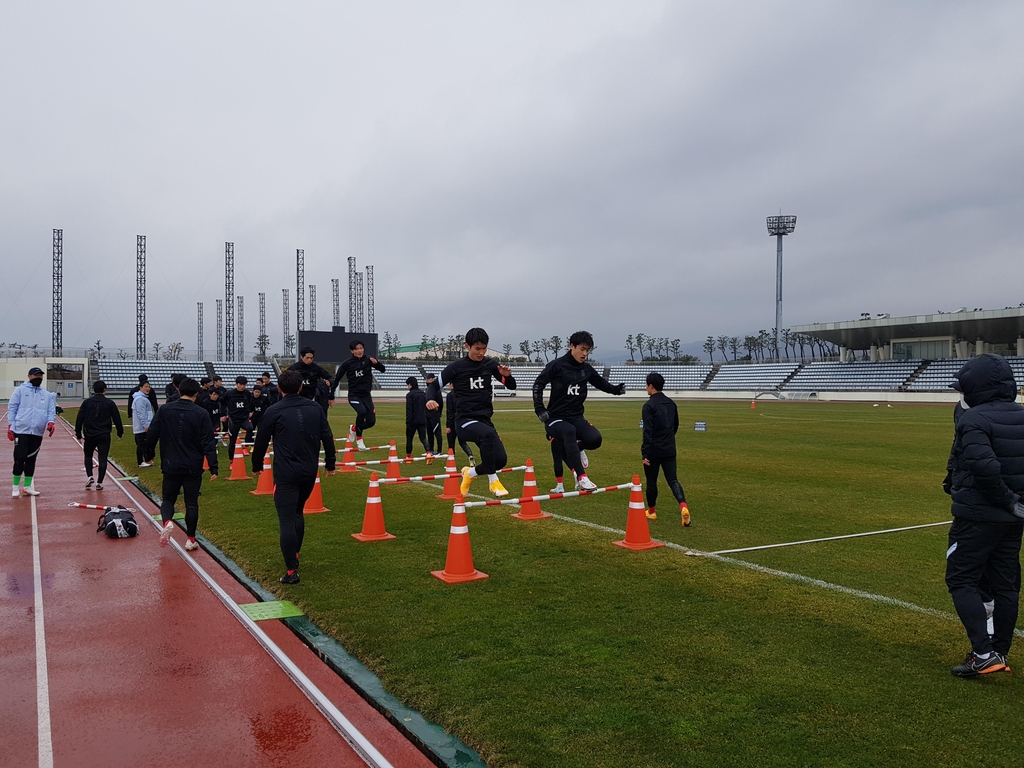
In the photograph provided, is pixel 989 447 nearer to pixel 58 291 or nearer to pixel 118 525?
pixel 118 525

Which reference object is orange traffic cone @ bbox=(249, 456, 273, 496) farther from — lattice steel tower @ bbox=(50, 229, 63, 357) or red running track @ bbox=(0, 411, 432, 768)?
lattice steel tower @ bbox=(50, 229, 63, 357)

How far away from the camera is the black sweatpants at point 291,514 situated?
6.73 meters

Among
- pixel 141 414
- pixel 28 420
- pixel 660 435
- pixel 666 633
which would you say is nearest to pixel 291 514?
pixel 666 633

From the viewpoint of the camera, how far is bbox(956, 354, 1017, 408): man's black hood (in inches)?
172

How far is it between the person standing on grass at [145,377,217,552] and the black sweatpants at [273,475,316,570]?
6.41 ft

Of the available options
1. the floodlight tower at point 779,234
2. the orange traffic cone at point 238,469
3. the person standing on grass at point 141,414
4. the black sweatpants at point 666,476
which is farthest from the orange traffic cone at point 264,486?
the floodlight tower at point 779,234

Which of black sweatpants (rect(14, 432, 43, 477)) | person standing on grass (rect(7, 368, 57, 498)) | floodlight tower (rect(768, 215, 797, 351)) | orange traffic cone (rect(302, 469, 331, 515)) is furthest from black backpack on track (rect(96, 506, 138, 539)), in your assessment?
floodlight tower (rect(768, 215, 797, 351))

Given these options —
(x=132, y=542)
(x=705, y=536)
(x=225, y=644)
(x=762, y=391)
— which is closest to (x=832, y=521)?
(x=705, y=536)

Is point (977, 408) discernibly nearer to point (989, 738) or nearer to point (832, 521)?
point (989, 738)

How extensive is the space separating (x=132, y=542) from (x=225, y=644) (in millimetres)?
4408

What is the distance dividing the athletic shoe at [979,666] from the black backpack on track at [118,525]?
896 centimetres

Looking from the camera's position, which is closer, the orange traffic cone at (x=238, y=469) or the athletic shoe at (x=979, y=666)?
the athletic shoe at (x=979, y=666)

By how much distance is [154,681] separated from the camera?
4637 millimetres

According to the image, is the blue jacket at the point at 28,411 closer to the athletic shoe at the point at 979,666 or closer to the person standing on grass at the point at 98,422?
the person standing on grass at the point at 98,422
